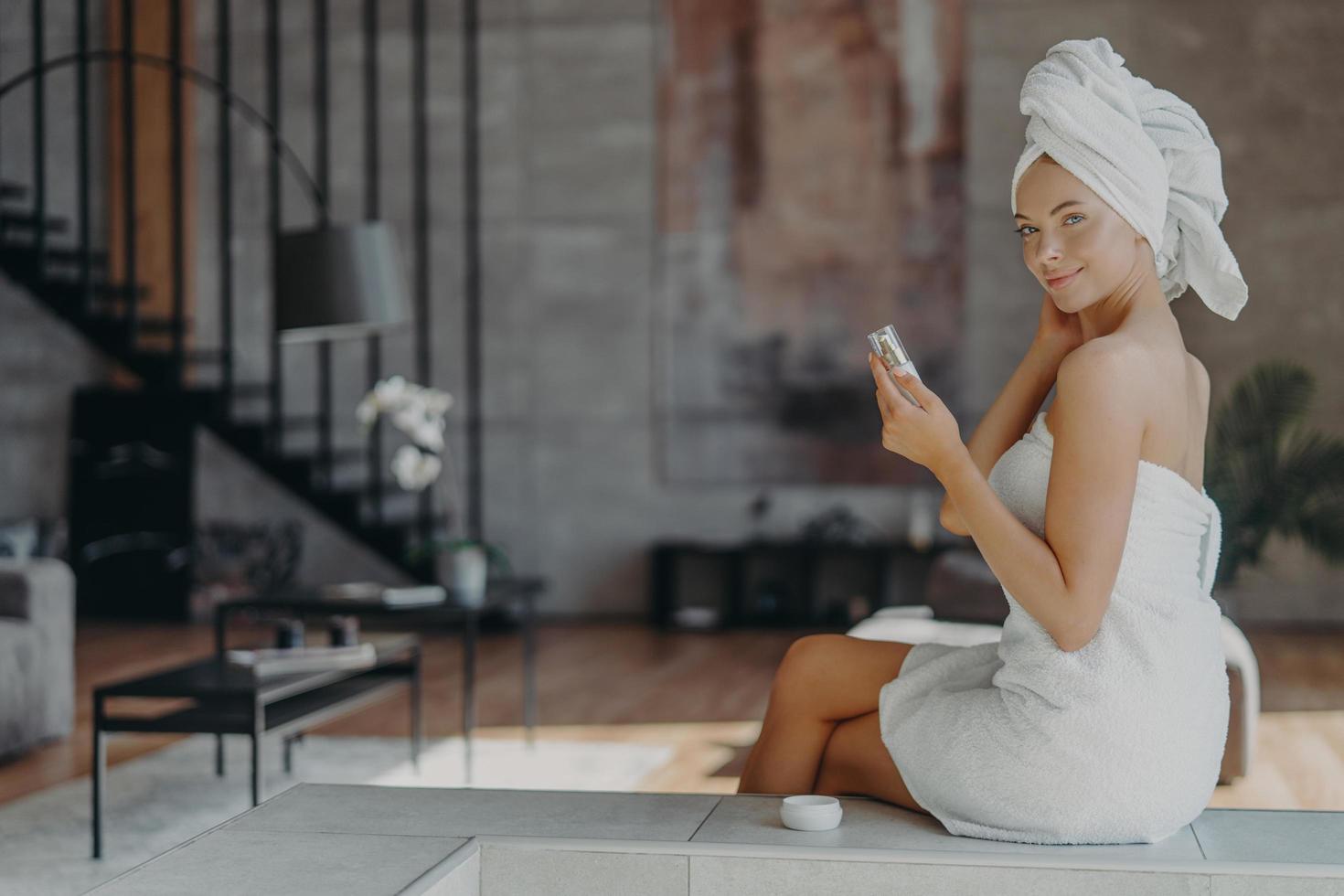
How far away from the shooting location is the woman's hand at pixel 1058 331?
215 centimetres

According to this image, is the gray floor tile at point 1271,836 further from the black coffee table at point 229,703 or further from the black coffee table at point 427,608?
the black coffee table at point 427,608

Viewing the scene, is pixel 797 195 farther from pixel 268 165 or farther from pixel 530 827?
pixel 530 827

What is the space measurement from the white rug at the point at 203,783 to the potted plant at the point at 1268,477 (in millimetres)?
2714

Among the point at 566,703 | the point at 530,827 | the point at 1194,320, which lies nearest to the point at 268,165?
the point at 566,703

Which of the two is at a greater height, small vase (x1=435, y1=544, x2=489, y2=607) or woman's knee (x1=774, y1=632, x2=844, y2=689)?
woman's knee (x1=774, y1=632, x2=844, y2=689)

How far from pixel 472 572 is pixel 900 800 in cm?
290

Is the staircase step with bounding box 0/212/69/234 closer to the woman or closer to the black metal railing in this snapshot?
the black metal railing

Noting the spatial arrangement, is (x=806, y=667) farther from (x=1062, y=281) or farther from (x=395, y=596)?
(x=395, y=596)

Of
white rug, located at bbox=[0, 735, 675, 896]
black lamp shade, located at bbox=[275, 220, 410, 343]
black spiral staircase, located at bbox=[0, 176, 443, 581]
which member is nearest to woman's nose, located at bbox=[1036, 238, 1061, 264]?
white rug, located at bbox=[0, 735, 675, 896]

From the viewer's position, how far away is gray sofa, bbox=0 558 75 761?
4.61m

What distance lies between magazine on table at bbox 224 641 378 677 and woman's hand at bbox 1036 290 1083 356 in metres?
2.42

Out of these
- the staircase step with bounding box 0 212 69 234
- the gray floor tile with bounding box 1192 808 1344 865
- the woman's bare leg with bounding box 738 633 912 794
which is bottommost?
the gray floor tile with bounding box 1192 808 1344 865

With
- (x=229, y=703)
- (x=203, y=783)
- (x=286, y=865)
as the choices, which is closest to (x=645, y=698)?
(x=203, y=783)

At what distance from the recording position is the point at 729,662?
6.74 metres
